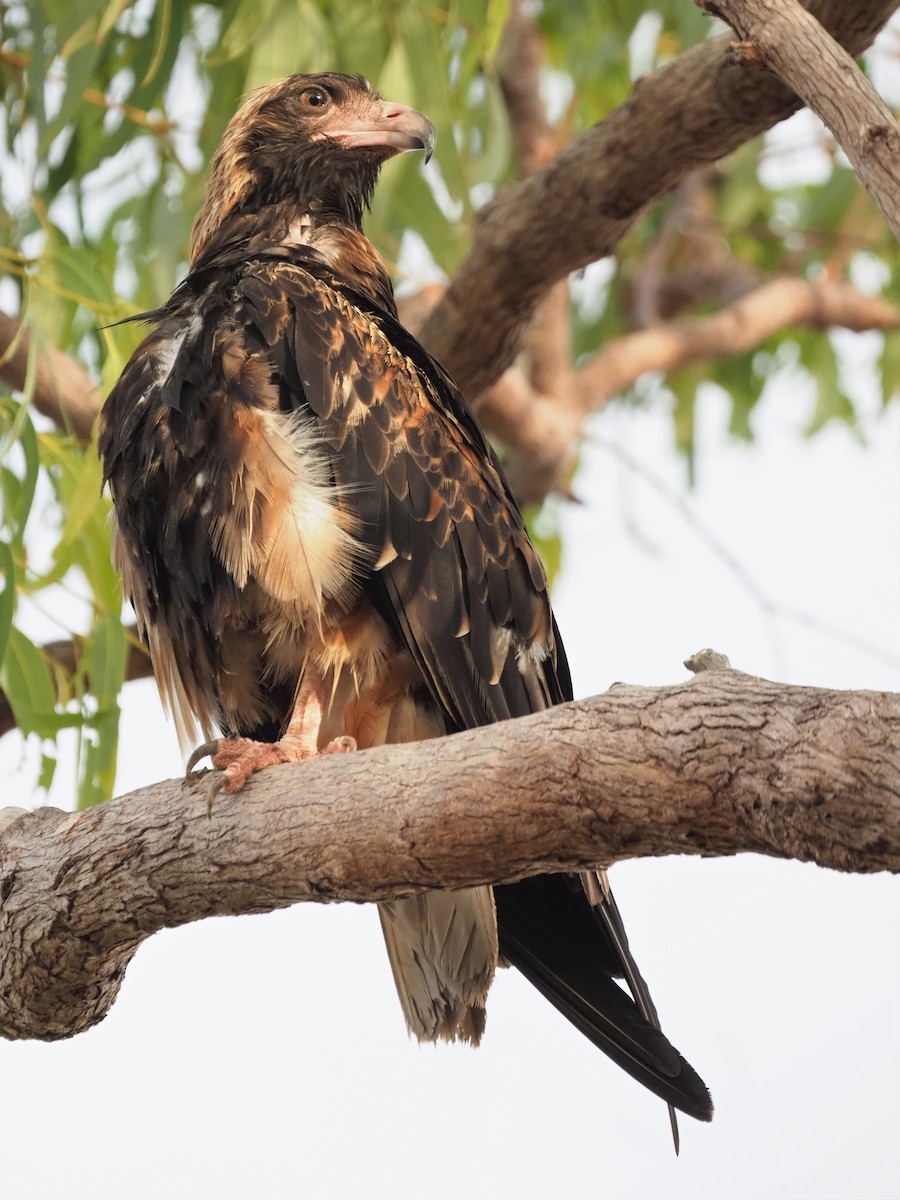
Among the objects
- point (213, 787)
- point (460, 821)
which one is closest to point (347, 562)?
point (213, 787)

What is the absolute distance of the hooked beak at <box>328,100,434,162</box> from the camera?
445 cm

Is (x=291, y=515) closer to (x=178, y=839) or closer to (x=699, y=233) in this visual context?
(x=178, y=839)

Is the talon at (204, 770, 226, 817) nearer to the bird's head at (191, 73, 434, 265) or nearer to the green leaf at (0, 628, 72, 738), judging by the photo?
→ the green leaf at (0, 628, 72, 738)

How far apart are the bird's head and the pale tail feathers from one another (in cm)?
196

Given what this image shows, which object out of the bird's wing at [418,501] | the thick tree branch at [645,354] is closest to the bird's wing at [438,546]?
the bird's wing at [418,501]

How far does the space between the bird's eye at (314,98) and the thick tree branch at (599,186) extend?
2.13ft

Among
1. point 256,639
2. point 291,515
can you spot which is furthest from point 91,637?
point 291,515

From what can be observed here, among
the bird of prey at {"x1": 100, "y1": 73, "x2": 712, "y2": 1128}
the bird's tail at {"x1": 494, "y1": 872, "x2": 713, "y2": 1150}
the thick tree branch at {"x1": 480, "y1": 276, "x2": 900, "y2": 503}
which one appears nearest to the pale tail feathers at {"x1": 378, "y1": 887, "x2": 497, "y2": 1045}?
the bird of prey at {"x1": 100, "y1": 73, "x2": 712, "y2": 1128}

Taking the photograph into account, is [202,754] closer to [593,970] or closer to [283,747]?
[283,747]

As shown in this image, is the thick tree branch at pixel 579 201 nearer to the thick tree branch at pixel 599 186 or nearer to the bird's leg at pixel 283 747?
the thick tree branch at pixel 599 186

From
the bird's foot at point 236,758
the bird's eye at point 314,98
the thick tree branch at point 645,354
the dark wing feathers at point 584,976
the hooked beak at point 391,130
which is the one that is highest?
the thick tree branch at point 645,354

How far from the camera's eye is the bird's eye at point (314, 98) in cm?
460

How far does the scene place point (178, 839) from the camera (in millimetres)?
2963

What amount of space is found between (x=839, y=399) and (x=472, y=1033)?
5715mm
